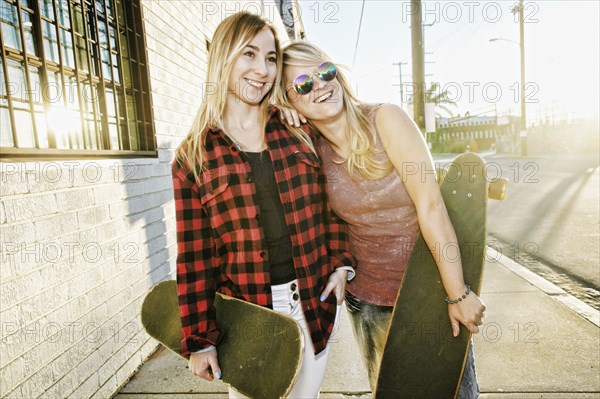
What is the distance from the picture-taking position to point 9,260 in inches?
68.3

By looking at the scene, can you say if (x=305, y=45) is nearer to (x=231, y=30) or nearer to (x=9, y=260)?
(x=231, y=30)

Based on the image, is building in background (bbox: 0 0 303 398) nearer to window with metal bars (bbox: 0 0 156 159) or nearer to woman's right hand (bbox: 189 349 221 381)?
window with metal bars (bbox: 0 0 156 159)

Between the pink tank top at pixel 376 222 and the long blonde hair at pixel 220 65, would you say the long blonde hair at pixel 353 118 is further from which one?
the long blonde hair at pixel 220 65

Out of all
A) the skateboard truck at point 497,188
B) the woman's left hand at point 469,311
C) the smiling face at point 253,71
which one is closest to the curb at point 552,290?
the skateboard truck at point 497,188

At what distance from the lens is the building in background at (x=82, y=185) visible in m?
1.84

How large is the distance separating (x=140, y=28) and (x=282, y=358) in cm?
301

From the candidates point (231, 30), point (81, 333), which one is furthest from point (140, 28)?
point (81, 333)

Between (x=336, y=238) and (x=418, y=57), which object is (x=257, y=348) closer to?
(x=336, y=238)

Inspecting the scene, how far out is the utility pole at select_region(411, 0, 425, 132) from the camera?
596 centimetres

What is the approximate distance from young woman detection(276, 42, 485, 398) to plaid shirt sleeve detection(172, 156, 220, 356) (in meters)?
0.58

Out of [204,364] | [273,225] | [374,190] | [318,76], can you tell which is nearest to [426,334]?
[374,190]

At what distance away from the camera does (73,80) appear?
253 cm

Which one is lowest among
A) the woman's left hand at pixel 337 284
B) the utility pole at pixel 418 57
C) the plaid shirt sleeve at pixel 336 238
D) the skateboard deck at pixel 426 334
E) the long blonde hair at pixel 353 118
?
the skateboard deck at pixel 426 334

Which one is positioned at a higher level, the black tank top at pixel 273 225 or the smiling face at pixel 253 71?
the smiling face at pixel 253 71
